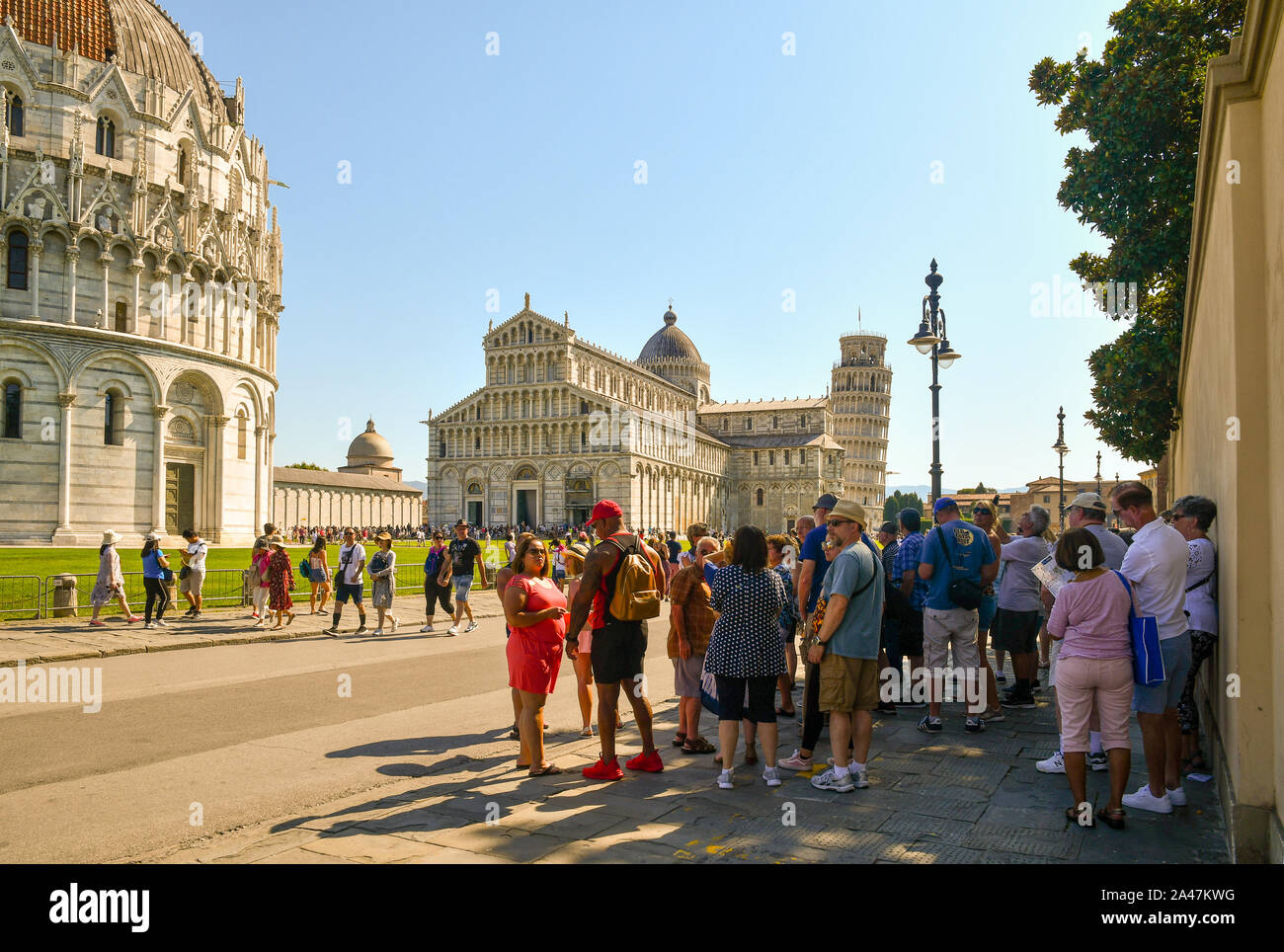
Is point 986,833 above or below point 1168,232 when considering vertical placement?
below

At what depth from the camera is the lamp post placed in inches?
594

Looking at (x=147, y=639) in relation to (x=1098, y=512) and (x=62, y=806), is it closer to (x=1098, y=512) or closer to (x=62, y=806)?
(x=62, y=806)

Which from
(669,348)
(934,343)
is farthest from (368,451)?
(934,343)

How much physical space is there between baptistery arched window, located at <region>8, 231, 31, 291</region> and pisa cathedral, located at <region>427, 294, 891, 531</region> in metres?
46.5

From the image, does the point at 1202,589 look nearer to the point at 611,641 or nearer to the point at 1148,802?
the point at 1148,802

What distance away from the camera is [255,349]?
4194 cm

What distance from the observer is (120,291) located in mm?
35156

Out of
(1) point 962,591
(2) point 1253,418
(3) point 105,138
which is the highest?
(3) point 105,138

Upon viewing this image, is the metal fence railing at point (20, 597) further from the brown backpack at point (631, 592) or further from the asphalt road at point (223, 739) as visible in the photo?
the brown backpack at point (631, 592)

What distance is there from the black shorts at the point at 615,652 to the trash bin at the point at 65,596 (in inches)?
552

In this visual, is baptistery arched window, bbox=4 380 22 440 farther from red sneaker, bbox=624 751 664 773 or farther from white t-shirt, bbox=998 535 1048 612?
white t-shirt, bbox=998 535 1048 612

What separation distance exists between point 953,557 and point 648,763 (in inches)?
134
